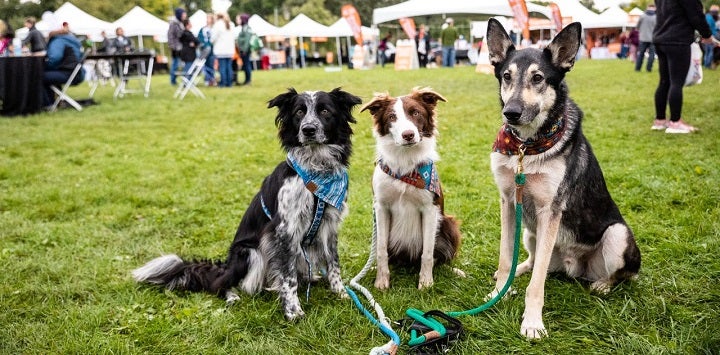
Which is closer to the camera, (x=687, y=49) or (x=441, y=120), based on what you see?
(x=687, y=49)

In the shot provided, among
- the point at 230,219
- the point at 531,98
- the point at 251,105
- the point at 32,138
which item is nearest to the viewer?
the point at 531,98

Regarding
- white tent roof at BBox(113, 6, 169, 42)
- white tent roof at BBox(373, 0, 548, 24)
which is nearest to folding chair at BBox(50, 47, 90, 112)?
white tent roof at BBox(373, 0, 548, 24)

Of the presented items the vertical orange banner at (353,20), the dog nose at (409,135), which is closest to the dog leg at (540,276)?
the dog nose at (409,135)

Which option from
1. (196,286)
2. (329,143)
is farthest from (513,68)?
(196,286)

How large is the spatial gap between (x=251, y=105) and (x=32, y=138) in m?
4.77

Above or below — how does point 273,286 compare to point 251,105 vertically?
below

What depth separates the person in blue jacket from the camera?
1111 cm

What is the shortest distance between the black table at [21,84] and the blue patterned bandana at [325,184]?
10210 millimetres

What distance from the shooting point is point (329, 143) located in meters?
3.30

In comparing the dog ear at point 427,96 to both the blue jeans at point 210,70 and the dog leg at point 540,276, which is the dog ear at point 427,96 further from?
the blue jeans at point 210,70

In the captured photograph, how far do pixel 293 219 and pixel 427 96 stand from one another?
132cm

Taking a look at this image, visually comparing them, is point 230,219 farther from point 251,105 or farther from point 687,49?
point 251,105

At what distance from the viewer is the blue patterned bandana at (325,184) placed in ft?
10.5

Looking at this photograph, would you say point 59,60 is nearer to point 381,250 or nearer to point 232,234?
point 232,234
